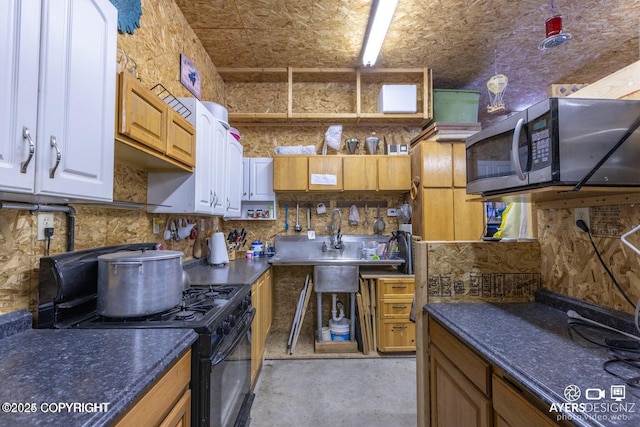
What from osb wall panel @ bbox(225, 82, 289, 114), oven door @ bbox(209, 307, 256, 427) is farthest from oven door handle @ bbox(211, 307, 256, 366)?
osb wall panel @ bbox(225, 82, 289, 114)

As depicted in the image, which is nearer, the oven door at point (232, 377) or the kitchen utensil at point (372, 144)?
the oven door at point (232, 377)

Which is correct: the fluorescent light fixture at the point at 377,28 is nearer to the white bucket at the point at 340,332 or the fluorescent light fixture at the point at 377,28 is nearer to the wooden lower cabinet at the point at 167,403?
the wooden lower cabinet at the point at 167,403

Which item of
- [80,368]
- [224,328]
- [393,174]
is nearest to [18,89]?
[80,368]

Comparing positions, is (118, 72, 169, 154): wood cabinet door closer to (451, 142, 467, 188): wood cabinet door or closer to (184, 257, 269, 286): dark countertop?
(184, 257, 269, 286): dark countertop

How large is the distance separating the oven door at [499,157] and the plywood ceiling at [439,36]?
168cm

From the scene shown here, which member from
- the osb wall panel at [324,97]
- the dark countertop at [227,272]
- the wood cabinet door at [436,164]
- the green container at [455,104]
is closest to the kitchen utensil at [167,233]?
the dark countertop at [227,272]

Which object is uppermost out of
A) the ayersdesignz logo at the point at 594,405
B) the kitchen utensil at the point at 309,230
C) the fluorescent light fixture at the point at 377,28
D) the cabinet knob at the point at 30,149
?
the fluorescent light fixture at the point at 377,28

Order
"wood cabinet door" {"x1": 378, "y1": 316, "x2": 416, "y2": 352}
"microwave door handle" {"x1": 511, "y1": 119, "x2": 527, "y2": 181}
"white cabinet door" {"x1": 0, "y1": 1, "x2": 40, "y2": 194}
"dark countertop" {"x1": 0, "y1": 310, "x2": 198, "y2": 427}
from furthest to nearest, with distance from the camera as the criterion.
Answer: "wood cabinet door" {"x1": 378, "y1": 316, "x2": 416, "y2": 352}
"microwave door handle" {"x1": 511, "y1": 119, "x2": 527, "y2": 181}
"white cabinet door" {"x1": 0, "y1": 1, "x2": 40, "y2": 194}
"dark countertop" {"x1": 0, "y1": 310, "x2": 198, "y2": 427}

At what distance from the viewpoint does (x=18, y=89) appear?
771 millimetres

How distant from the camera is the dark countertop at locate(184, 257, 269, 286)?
6.47 ft

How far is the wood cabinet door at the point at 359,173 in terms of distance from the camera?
3225 mm

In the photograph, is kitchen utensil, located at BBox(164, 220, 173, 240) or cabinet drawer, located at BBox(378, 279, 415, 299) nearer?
kitchen utensil, located at BBox(164, 220, 173, 240)

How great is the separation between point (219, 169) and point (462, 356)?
2146 mm

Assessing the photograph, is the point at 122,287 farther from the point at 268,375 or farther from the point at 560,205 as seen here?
the point at 560,205
